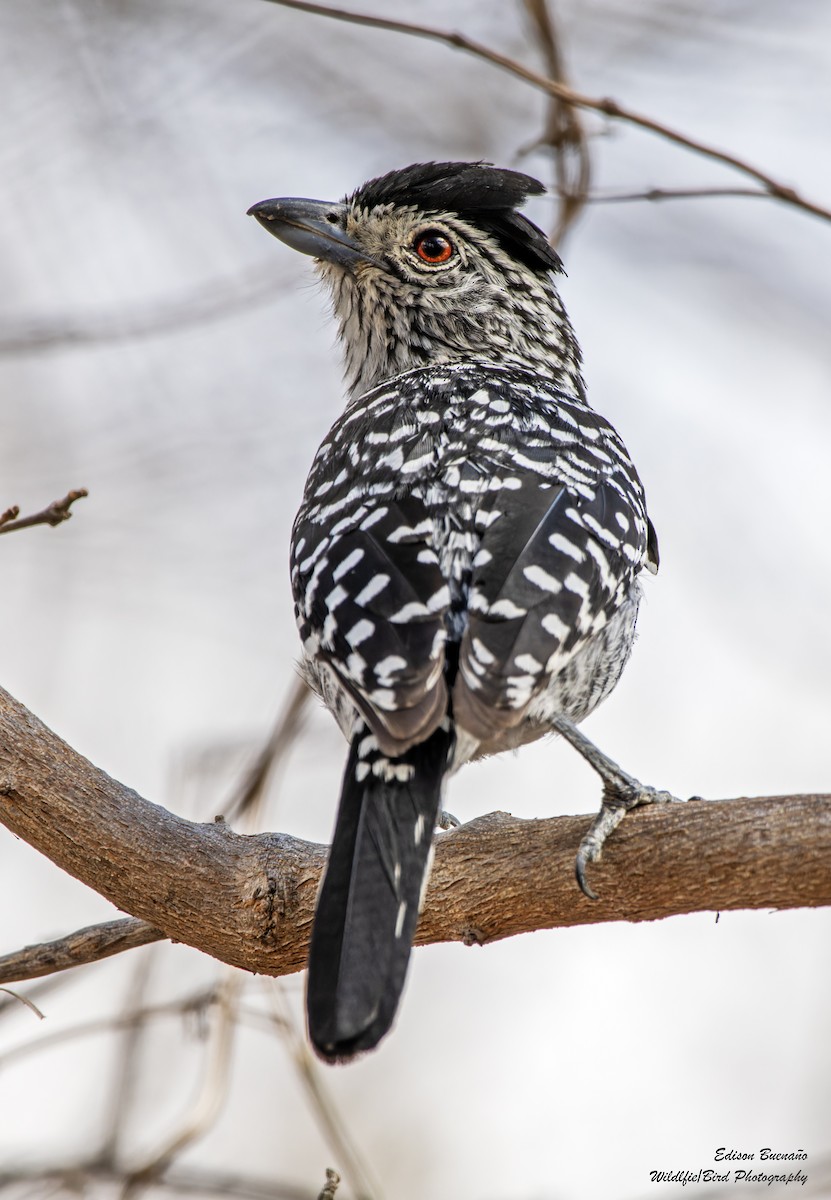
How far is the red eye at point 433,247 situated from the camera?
4.66 m

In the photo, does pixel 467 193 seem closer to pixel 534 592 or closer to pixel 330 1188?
pixel 534 592

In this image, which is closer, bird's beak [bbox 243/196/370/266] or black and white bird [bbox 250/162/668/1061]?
black and white bird [bbox 250/162/668/1061]

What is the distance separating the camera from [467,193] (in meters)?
4.58

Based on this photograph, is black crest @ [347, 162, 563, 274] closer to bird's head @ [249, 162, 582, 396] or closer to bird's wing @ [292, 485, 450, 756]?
bird's head @ [249, 162, 582, 396]

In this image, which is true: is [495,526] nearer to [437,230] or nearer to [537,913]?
[537,913]

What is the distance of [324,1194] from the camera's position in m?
2.45

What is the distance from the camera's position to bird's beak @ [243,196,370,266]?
4527mm

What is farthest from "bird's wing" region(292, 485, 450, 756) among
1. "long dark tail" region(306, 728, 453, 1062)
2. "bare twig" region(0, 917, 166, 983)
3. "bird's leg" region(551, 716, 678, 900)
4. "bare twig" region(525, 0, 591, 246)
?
"bare twig" region(525, 0, 591, 246)

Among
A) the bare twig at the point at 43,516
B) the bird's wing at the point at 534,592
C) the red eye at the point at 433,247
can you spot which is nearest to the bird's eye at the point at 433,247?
the red eye at the point at 433,247

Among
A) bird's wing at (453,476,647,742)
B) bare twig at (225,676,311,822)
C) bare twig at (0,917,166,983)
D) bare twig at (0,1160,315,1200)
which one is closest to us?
bird's wing at (453,476,647,742)

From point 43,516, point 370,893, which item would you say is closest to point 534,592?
point 370,893

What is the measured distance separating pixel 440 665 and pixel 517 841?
469 mm

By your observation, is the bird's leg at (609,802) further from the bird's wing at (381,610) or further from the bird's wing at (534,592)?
the bird's wing at (381,610)

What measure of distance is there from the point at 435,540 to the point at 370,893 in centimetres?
98
